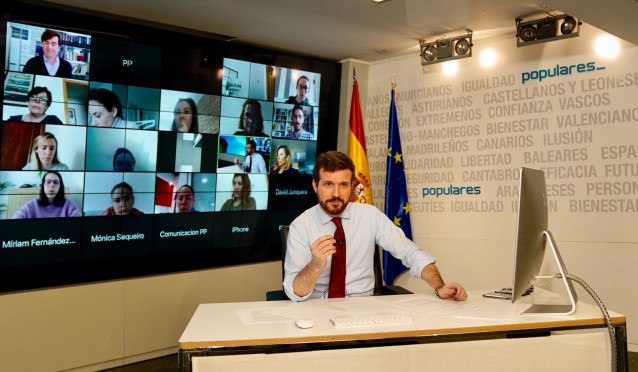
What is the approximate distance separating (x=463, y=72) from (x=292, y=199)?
6.05 feet

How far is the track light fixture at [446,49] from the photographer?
4480 millimetres

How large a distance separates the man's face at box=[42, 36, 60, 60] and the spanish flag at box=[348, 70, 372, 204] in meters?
2.58

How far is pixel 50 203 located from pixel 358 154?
104 inches

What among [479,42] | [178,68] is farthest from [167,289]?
[479,42]

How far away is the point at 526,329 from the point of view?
216 cm

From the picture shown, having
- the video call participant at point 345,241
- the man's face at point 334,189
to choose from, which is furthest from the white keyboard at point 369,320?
the man's face at point 334,189

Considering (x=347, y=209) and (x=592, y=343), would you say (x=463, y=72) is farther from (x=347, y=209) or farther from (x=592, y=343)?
(x=592, y=343)

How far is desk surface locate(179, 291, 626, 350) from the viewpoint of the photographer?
1.89m

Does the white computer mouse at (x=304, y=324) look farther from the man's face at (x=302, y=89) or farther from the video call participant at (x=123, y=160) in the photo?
the man's face at (x=302, y=89)

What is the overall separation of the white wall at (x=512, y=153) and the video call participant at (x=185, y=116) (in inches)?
73.4

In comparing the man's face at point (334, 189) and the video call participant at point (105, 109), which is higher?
the video call participant at point (105, 109)

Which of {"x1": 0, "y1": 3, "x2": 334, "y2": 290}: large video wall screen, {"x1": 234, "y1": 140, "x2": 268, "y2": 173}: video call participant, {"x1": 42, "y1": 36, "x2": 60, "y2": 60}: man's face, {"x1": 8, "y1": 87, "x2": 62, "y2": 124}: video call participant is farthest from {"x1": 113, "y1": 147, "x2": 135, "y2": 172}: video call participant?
{"x1": 234, "y1": 140, "x2": 268, "y2": 173}: video call participant

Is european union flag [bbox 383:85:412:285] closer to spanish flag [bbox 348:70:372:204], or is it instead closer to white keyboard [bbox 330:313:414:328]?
spanish flag [bbox 348:70:372:204]

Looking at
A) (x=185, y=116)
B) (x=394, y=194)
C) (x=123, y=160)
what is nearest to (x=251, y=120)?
(x=185, y=116)
